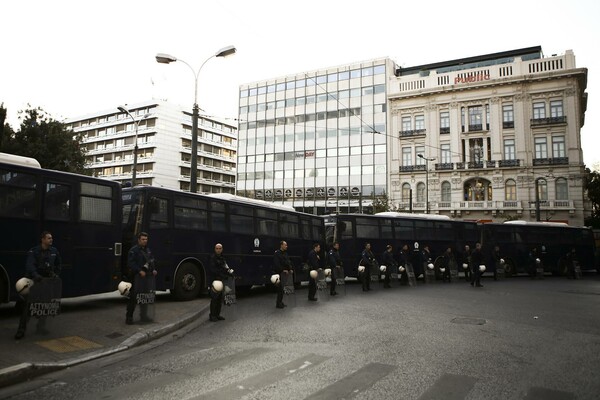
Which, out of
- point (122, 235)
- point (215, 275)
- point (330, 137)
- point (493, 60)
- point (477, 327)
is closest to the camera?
point (477, 327)

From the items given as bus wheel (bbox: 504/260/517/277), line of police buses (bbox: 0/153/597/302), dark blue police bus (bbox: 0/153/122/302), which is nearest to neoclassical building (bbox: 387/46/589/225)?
bus wheel (bbox: 504/260/517/277)

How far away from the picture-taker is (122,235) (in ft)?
37.1

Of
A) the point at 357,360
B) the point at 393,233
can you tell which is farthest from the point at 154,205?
the point at 393,233

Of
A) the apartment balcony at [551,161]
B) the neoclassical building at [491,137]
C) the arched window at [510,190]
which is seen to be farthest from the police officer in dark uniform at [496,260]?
the apartment balcony at [551,161]

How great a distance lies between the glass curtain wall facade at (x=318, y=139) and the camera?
5675cm

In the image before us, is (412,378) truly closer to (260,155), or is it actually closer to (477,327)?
(477,327)

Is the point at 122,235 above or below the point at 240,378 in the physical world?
above

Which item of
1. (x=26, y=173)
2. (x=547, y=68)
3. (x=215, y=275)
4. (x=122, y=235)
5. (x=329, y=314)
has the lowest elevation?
(x=329, y=314)

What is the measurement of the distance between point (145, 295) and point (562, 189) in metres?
49.4

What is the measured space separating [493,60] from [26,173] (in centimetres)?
5497

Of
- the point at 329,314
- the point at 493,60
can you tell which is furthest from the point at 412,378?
the point at 493,60

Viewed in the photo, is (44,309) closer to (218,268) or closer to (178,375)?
(178,375)

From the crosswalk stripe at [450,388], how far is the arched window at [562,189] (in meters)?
48.8

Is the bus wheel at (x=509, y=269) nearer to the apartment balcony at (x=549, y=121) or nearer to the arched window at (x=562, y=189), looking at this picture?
the arched window at (x=562, y=189)
